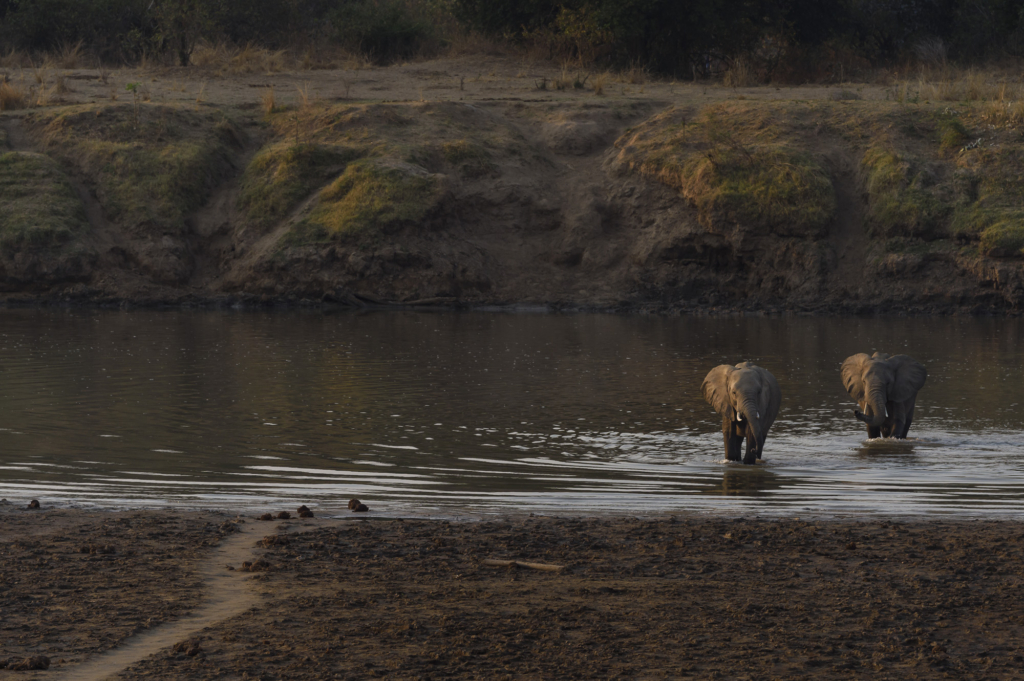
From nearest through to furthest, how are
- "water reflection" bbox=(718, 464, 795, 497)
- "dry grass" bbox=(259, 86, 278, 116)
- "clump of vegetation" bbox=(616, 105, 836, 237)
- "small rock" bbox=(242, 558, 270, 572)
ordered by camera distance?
"small rock" bbox=(242, 558, 270, 572) → "water reflection" bbox=(718, 464, 795, 497) → "clump of vegetation" bbox=(616, 105, 836, 237) → "dry grass" bbox=(259, 86, 278, 116)

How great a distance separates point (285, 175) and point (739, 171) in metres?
11.0

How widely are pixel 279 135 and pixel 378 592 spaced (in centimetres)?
3103

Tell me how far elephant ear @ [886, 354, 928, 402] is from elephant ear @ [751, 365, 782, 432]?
5.82 ft

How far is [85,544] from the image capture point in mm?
7898

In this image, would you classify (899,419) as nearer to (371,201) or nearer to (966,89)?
(371,201)

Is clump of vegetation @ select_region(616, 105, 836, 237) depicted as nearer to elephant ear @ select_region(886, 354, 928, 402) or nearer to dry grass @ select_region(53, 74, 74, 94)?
dry grass @ select_region(53, 74, 74, 94)

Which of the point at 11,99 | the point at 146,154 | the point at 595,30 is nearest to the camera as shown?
the point at 146,154

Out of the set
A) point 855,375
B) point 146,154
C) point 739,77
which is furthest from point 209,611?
point 739,77

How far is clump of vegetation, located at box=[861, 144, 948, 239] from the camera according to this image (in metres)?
31.7

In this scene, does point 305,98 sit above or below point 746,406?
above

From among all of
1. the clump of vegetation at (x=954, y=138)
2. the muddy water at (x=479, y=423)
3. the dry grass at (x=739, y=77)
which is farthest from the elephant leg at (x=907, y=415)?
the dry grass at (x=739, y=77)

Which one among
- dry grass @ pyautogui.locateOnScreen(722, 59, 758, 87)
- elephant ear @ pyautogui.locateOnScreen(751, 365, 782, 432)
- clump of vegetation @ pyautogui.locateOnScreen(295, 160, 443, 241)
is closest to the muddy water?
elephant ear @ pyautogui.locateOnScreen(751, 365, 782, 432)

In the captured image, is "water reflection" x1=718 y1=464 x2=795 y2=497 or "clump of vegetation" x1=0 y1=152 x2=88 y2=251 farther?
"clump of vegetation" x1=0 y1=152 x2=88 y2=251

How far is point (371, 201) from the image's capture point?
109ft
